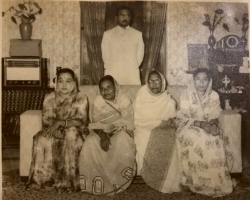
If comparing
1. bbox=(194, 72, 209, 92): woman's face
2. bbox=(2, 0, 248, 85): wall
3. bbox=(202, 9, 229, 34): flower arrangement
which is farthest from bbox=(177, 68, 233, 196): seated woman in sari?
bbox=(202, 9, 229, 34): flower arrangement

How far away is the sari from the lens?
6.81 ft

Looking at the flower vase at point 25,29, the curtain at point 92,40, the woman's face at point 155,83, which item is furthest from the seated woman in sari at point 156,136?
the flower vase at point 25,29

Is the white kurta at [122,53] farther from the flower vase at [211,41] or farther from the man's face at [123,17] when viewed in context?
the flower vase at [211,41]

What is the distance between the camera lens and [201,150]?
2.12 metres

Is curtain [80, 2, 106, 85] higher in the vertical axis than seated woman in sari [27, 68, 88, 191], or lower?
higher

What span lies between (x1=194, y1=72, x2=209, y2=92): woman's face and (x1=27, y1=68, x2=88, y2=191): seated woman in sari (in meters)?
0.61

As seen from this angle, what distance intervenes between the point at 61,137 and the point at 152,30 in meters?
0.76

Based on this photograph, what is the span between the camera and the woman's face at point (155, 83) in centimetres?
212

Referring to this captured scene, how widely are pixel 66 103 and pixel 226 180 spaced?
37.7 inches

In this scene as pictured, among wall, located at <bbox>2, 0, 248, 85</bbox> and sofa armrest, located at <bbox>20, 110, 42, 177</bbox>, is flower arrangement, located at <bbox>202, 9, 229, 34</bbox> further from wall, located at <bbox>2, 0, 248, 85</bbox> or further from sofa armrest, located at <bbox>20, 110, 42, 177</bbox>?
sofa armrest, located at <bbox>20, 110, 42, 177</bbox>

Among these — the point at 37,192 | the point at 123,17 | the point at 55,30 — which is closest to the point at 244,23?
the point at 123,17

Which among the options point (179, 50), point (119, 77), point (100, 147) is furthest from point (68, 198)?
point (179, 50)

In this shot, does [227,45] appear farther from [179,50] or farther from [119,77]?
[119,77]

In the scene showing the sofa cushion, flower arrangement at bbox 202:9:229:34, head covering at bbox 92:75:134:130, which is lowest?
head covering at bbox 92:75:134:130
